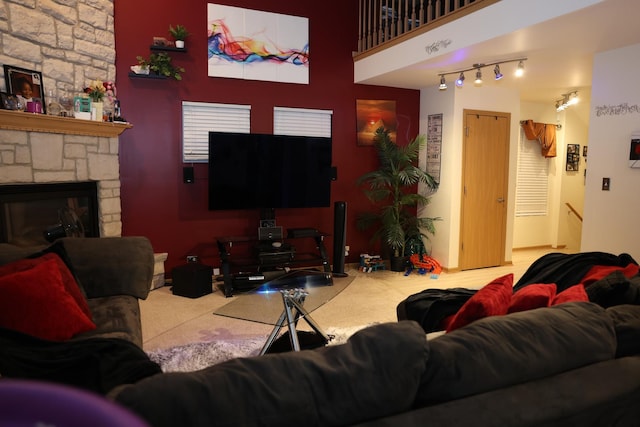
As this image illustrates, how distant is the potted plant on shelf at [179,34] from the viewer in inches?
190

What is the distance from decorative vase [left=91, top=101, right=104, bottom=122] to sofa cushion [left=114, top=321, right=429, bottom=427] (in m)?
3.91

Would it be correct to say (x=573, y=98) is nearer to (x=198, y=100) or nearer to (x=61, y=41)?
(x=198, y=100)

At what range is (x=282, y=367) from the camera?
105cm

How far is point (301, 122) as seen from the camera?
18.8 ft

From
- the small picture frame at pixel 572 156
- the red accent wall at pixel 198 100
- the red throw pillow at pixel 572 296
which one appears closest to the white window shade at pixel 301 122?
the red accent wall at pixel 198 100

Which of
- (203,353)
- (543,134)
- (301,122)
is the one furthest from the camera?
(543,134)

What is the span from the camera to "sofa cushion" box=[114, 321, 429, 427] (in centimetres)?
92

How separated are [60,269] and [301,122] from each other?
3685 mm

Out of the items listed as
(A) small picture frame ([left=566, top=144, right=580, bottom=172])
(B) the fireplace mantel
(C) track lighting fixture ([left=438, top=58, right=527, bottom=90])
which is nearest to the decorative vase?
(B) the fireplace mantel

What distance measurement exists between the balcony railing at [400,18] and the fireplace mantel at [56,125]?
296 cm

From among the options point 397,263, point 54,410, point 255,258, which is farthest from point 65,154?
point 54,410

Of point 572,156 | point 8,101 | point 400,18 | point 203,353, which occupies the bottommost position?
point 203,353

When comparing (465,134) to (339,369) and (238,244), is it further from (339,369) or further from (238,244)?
(339,369)

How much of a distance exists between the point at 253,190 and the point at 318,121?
1.38 m
